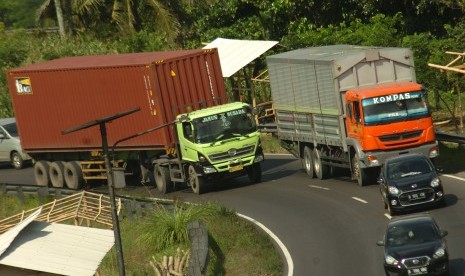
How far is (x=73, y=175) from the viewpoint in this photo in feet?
140

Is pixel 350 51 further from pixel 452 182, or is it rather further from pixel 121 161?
pixel 121 161

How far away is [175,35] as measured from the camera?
6381 cm

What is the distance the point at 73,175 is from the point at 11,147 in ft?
28.3

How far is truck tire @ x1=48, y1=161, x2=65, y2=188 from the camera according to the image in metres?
43.6

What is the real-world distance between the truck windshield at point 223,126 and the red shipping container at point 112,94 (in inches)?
54.2

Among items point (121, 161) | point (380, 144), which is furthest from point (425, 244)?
point (121, 161)

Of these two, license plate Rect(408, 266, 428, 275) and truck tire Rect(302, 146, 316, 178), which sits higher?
license plate Rect(408, 266, 428, 275)

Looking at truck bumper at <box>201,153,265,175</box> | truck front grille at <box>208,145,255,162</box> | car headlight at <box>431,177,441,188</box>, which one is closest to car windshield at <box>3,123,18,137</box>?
truck bumper at <box>201,153,265,175</box>

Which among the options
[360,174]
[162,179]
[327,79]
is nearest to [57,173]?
[162,179]

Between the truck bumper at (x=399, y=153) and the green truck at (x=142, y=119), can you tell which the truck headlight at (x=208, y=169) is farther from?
the truck bumper at (x=399, y=153)

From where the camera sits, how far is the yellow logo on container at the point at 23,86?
43.2m

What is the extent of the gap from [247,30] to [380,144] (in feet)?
100

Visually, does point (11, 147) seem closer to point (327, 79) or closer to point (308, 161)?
point (308, 161)

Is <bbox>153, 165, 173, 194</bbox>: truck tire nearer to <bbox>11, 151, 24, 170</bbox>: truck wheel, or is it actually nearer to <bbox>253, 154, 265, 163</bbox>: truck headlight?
<bbox>253, 154, 265, 163</bbox>: truck headlight
